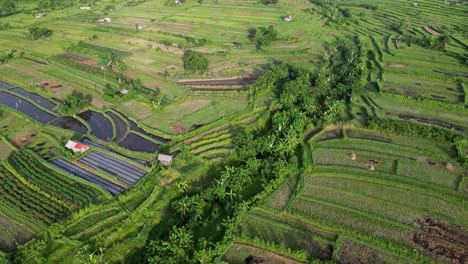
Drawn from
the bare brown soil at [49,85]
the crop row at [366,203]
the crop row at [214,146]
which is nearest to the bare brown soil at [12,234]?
the crop row at [214,146]

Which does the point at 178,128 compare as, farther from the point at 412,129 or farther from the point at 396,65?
the point at 396,65

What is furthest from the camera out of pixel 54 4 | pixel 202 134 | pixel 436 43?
pixel 54 4

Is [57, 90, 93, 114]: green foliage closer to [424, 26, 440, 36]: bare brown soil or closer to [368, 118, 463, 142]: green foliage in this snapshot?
[368, 118, 463, 142]: green foliage

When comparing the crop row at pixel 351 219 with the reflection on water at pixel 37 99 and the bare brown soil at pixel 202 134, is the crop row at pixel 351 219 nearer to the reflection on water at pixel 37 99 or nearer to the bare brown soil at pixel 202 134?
the bare brown soil at pixel 202 134

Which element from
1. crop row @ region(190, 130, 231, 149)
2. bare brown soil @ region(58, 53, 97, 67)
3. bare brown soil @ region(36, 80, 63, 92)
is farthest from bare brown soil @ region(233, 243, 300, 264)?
bare brown soil @ region(58, 53, 97, 67)

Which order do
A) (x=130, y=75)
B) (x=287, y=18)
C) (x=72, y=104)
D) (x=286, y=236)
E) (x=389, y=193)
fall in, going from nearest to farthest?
(x=286, y=236) → (x=389, y=193) → (x=72, y=104) → (x=130, y=75) → (x=287, y=18)

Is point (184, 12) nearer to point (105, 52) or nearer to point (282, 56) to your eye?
point (105, 52)

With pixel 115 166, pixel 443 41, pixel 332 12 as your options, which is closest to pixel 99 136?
pixel 115 166
